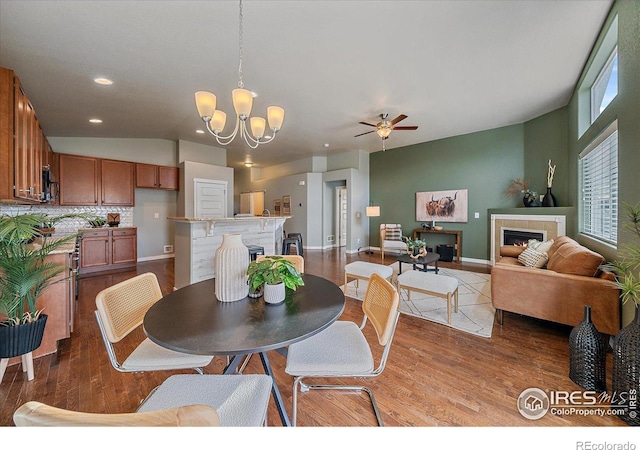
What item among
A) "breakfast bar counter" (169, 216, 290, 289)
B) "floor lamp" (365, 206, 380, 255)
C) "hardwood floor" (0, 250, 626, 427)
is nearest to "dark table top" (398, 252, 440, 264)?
"hardwood floor" (0, 250, 626, 427)

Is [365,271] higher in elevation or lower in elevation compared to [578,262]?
lower

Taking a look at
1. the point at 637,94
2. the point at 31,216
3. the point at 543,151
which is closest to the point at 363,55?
the point at 637,94

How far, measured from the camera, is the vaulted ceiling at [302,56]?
81.9 inches

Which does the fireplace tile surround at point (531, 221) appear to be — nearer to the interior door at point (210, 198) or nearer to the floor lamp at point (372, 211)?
the floor lamp at point (372, 211)

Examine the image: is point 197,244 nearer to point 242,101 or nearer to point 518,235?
point 242,101

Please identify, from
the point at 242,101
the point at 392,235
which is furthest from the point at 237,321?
the point at 392,235

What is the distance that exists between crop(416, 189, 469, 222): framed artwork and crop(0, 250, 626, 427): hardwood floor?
3699mm

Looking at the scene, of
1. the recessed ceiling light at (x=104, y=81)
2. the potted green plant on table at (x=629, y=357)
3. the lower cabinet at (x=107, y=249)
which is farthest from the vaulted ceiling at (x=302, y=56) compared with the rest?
the potted green plant on table at (x=629, y=357)

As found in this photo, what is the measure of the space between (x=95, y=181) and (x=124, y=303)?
496 centimetres

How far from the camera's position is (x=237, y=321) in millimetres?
1145

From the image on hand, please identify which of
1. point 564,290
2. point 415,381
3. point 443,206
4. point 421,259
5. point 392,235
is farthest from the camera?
point 392,235

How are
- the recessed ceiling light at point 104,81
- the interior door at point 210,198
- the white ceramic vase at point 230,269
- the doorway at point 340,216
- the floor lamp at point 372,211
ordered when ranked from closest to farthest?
the white ceramic vase at point 230,269
the recessed ceiling light at point 104,81
the interior door at point 210,198
the floor lamp at point 372,211
the doorway at point 340,216

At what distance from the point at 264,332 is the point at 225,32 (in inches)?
103

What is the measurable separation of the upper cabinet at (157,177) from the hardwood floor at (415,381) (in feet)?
12.3
